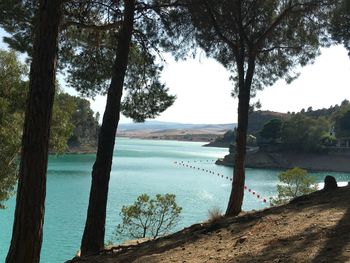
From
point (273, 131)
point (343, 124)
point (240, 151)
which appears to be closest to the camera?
point (240, 151)

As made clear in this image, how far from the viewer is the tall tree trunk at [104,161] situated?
8.10 metres

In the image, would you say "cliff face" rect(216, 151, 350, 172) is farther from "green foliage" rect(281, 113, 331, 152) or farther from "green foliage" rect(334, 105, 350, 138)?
"green foliage" rect(334, 105, 350, 138)

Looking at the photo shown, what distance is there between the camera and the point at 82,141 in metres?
102

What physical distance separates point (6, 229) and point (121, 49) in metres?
16.9

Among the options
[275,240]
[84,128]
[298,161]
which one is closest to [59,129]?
[275,240]

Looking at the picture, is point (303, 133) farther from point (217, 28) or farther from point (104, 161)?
point (104, 161)

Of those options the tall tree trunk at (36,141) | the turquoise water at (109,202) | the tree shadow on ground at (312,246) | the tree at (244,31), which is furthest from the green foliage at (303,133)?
the tall tree trunk at (36,141)

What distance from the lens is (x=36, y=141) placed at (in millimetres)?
5125

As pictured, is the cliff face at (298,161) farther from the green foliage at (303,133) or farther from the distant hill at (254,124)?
the distant hill at (254,124)

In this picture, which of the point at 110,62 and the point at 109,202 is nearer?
the point at 110,62

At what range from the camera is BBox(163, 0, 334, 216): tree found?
997 cm

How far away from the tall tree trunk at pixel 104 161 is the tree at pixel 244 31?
73.8 inches

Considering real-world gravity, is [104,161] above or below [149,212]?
above

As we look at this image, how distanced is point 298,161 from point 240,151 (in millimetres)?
75371
